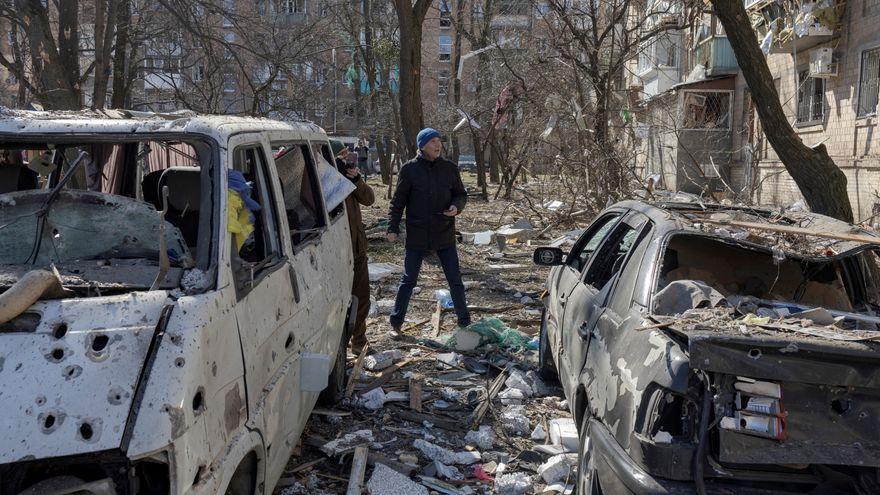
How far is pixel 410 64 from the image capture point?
13.1 metres

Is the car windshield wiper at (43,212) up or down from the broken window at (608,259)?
up

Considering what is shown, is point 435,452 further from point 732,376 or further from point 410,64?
point 410,64

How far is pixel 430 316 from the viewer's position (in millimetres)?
8398

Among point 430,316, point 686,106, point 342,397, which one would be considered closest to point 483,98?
point 686,106

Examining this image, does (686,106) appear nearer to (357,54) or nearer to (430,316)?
(357,54)

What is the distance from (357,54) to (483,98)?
7.55m

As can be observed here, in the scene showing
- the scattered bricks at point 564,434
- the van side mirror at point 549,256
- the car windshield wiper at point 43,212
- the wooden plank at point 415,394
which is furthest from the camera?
the wooden plank at point 415,394

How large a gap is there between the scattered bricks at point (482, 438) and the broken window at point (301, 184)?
170 cm

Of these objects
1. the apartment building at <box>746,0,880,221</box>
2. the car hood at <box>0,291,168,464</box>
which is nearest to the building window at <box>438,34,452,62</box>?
the apartment building at <box>746,0,880,221</box>

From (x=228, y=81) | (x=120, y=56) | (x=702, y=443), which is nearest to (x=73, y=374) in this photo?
(x=702, y=443)

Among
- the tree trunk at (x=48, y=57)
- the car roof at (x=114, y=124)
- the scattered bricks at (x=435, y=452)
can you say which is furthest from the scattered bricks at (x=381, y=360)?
the tree trunk at (x=48, y=57)

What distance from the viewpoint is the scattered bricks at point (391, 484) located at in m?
4.18

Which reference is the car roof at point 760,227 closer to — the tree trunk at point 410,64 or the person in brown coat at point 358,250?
the person in brown coat at point 358,250

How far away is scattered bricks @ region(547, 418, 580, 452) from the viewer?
4.74 m
